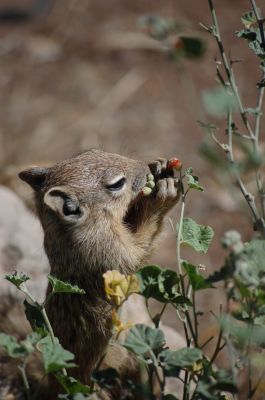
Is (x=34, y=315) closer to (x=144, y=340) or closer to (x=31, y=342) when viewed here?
(x=31, y=342)

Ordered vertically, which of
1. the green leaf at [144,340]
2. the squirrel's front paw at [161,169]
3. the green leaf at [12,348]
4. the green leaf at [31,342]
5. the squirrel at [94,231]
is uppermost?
the green leaf at [144,340]

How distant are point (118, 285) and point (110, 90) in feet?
17.1

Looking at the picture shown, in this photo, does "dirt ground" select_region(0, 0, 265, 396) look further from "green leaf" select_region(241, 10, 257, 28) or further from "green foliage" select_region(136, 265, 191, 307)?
"green foliage" select_region(136, 265, 191, 307)

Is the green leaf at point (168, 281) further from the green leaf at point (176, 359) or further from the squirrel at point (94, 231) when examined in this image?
the squirrel at point (94, 231)

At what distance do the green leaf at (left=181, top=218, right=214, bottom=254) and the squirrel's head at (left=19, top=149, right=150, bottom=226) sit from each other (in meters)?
0.85

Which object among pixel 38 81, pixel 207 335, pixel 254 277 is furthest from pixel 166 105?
pixel 254 277

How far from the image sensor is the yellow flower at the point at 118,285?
7.18 ft

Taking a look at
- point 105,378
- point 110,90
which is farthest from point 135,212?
point 110,90

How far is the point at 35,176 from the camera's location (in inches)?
141

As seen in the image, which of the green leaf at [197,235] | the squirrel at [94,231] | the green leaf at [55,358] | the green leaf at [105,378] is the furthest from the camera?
the squirrel at [94,231]

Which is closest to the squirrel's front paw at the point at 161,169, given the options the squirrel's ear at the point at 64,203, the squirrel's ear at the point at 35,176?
the squirrel's ear at the point at 64,203

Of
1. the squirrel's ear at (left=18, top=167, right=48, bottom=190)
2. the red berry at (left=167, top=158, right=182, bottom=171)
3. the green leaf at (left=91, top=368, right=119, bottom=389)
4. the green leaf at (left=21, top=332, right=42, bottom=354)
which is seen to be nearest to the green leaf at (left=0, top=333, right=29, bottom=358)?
the green leaf at (left=21, top=332, right=42, bottom=354)

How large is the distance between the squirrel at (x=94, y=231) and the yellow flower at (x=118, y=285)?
96cm

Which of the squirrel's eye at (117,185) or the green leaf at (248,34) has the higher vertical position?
the green leaf at (248,34)
